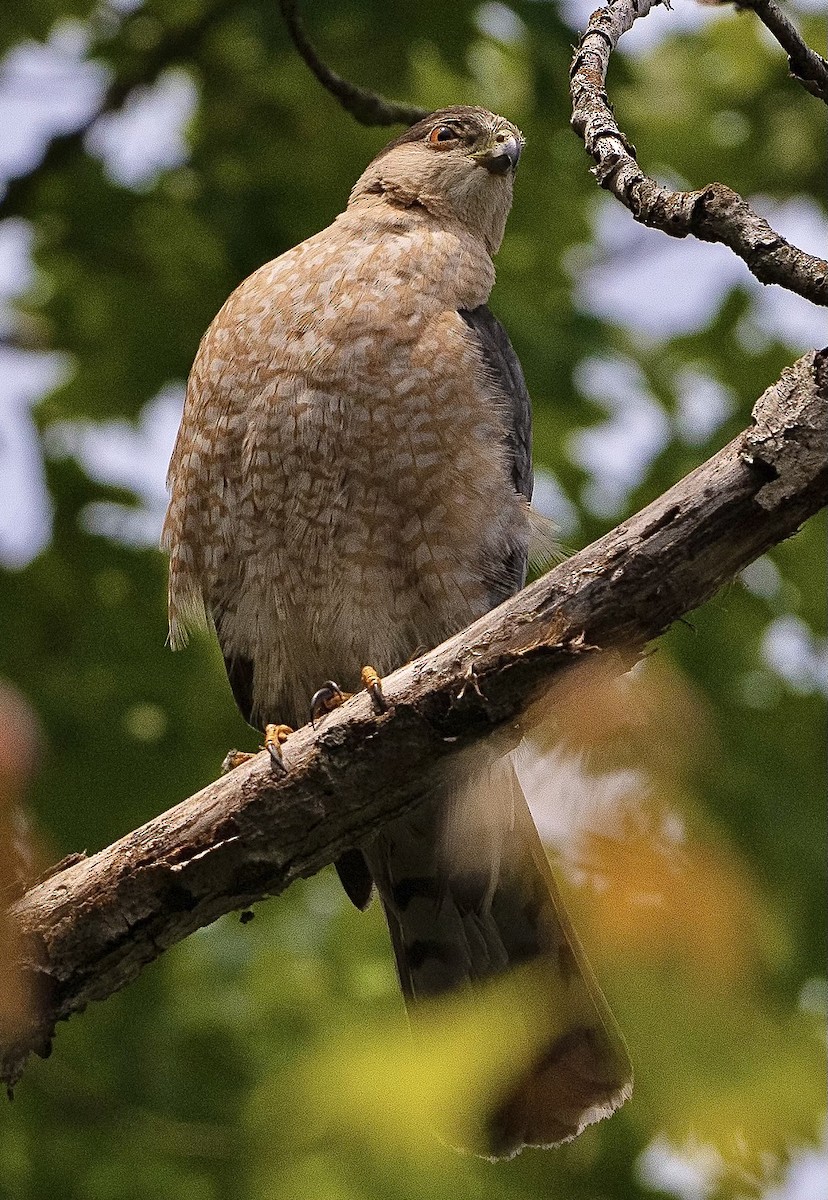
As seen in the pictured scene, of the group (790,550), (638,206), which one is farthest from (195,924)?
(790,550)

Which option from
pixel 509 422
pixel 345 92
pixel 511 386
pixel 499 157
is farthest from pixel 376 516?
pixel 499 157

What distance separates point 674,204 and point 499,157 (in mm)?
2334

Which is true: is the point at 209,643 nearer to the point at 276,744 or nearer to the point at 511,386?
the point at 511,386

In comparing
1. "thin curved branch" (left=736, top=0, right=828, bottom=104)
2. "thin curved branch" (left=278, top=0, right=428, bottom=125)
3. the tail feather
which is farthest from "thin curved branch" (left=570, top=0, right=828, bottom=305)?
the tail feather

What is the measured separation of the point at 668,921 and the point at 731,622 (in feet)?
12.0

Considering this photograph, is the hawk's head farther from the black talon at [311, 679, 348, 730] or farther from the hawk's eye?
the black talon at [311, 679, 348, 730]

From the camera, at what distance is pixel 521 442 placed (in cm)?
405

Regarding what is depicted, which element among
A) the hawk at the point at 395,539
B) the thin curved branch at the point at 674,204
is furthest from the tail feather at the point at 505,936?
the thin curved branch at the point at 674,204

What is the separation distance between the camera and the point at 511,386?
407 cm

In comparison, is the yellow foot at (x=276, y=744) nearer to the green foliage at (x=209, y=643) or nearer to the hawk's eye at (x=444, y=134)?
the green foliage at (x=209, y=643)

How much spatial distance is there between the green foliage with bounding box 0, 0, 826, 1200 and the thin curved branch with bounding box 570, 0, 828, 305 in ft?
6.14

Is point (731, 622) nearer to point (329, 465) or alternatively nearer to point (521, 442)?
point (521, 442)

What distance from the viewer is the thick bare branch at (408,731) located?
8.25ft

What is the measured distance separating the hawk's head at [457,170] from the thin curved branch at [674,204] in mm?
1658
